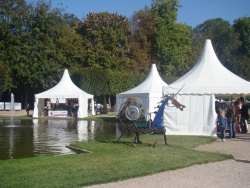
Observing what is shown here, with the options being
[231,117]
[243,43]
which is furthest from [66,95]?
[243,43]

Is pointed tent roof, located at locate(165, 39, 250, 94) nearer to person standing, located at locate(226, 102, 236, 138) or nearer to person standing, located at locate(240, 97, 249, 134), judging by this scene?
person standing, located at locate(240, 97, 249, 134)

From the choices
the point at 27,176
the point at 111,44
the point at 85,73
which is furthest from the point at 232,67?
the point at 27,176

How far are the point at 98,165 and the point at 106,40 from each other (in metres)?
48.6

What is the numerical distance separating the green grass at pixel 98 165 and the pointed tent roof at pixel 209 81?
6.59 metres

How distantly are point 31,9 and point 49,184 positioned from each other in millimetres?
52612

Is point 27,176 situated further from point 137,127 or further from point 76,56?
point 76,56

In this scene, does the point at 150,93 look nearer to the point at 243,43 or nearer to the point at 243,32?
the point at 243,32

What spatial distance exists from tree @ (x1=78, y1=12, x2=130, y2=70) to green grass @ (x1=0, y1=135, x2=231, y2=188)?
44145 mm

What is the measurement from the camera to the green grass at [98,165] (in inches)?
344

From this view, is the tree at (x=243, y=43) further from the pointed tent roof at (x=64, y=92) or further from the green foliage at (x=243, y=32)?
the pointed tent roof at (x=64, y=92)

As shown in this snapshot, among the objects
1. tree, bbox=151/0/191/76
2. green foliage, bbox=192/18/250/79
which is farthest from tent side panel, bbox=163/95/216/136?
green foliage, bbox=192/18/250/79

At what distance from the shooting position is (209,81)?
68.1 feet

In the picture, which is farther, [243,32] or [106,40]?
[243,32]

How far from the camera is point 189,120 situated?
65.2 feet
